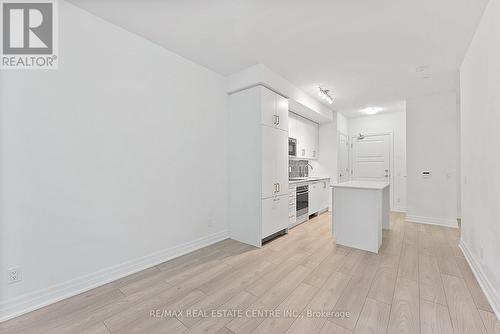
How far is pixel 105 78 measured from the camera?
2.18 metres

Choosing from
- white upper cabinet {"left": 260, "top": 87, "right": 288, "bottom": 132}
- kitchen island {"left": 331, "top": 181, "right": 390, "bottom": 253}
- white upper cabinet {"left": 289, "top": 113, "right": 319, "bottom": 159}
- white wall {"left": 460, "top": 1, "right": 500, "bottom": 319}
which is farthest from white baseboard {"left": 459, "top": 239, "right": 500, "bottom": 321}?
white upper cabinet {"left": 289, "top": 113, "right": 319, "bottom": 159}

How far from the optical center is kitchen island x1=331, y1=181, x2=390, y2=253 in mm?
2842

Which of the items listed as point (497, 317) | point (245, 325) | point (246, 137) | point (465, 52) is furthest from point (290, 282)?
point (465, 52)

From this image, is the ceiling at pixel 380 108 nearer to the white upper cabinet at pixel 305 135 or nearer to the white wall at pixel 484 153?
the white upper cabinet at pixel 305 135

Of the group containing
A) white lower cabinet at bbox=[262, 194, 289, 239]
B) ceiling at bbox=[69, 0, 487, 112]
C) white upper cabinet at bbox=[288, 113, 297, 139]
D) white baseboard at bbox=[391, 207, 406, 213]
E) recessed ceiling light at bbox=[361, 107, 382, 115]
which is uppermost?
ceiling at bbox=[69, 0, 487, 112]

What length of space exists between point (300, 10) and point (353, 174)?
5230mm

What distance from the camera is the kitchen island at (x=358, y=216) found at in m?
2.84

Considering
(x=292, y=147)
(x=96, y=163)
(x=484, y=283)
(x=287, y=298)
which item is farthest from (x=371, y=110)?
(x=96, y=163)

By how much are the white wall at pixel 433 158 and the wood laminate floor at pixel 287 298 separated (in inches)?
66.3

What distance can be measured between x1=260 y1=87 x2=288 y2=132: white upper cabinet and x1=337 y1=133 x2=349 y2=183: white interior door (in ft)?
8.84

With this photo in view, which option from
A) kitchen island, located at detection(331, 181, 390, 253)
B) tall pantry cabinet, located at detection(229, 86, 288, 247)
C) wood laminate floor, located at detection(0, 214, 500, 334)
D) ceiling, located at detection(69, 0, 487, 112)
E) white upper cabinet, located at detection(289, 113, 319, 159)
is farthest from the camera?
white upper cabinet, located at detection(289, 113, 319, 159)

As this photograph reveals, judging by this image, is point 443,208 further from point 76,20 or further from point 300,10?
point 76,20

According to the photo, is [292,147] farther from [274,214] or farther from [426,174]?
[426,174]

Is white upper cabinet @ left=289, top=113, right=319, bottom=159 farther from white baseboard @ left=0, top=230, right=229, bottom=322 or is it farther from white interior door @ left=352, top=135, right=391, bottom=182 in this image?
white baseboard @ left=0, top=230, right=229, bottom=322
